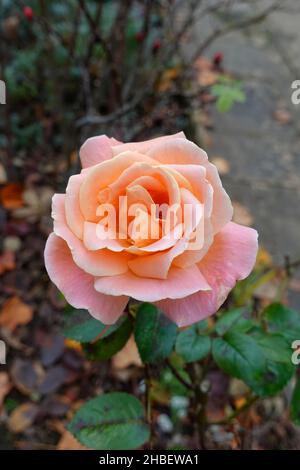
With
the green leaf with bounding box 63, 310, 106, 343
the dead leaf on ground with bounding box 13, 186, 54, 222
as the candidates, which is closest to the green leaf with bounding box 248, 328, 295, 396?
the green leaf with bounding box 63, 310, 106, 343

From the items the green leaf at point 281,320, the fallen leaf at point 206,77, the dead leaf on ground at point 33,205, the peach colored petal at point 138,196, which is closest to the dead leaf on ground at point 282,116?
the fallen leaf at point 206,77

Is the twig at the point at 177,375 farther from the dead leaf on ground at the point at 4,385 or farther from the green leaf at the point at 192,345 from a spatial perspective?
the dead leaf on ground at the point at 4,385

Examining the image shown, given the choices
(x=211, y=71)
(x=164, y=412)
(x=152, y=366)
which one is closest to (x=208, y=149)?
(x=211, y=71)

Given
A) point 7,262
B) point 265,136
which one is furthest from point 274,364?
point 265,136

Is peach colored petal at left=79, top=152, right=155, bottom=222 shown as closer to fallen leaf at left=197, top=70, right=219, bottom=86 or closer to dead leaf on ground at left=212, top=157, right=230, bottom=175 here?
dead leaf on ground at left=212, top=157, right=230, bottom=175
